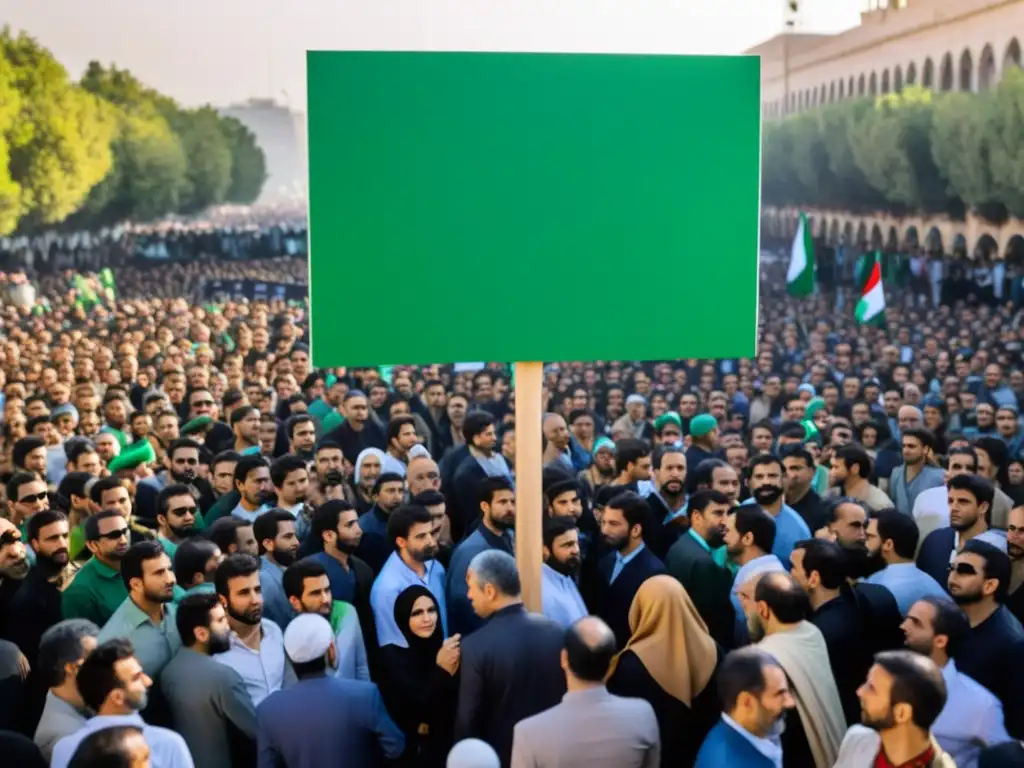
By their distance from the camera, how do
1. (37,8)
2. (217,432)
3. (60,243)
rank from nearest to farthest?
(217,432) < (37,8) < (60,243)

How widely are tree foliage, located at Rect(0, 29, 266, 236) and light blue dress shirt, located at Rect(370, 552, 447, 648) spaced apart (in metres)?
26.9

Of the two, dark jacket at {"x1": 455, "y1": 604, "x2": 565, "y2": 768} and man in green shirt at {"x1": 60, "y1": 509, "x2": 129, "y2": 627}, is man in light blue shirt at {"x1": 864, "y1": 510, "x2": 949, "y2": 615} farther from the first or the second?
man in green shirt at {"x1": 60, "y1": 509, "x2": 129, "y2": 627}

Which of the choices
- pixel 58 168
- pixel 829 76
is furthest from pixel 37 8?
pixel 829 76

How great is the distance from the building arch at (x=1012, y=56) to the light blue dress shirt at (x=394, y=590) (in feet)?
70.3

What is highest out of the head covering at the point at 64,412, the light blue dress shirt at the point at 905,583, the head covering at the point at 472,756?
the head covering at the point at 64,412

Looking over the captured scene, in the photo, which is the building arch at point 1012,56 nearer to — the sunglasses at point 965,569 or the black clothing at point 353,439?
the black clothing at point 353,439

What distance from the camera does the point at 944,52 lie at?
2877cm

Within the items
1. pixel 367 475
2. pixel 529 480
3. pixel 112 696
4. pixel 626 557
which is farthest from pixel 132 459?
pixel 112 696

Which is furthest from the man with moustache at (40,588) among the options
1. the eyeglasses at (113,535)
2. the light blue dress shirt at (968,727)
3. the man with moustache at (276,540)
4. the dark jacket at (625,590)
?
the light blue dress shirt at (968,727)

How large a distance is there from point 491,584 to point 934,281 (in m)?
20.9

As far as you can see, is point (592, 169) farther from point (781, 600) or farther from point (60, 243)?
point (60, 243)

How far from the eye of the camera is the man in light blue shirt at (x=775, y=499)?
21.0ft

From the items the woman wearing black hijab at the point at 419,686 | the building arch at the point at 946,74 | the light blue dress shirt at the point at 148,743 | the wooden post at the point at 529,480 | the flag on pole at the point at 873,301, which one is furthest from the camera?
the building arch at the point at 946,74

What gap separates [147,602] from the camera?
190 inches
